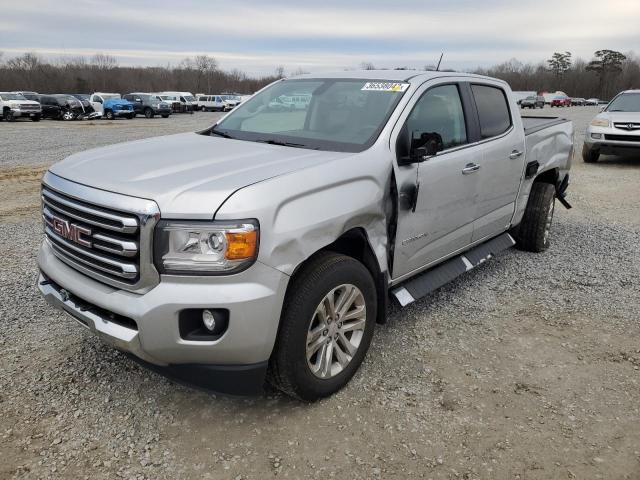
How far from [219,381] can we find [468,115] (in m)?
2.85

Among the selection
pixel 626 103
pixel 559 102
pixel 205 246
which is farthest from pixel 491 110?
pixel 559 102

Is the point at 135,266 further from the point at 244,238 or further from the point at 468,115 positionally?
the point at 468,115

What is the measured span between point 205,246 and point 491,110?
10.3 feet

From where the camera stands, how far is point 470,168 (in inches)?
154

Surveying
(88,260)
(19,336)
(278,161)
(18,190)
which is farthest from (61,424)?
(18,190)

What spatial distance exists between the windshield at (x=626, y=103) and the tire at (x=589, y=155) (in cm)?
104

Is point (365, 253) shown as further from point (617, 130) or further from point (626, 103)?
point (626, 103)

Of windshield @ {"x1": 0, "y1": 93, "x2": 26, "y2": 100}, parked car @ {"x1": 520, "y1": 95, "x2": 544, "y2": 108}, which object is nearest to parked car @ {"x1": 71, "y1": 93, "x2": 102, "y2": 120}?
windshield @ {"x1": 0, "y1": 93, "x2": 26, "y2": 100}

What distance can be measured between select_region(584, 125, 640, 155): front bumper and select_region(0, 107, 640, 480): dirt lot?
28.7ft

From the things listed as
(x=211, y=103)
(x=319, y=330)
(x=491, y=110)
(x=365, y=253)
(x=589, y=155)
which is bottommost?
(x=319, y=330)

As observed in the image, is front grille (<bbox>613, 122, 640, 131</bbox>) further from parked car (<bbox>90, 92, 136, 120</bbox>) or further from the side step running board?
parked car (<bbox>90, 92, 136, 120</bbox>)

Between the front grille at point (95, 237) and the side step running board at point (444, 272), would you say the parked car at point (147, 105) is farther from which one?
the front grille at point (95, 237)

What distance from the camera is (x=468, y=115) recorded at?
412 cm

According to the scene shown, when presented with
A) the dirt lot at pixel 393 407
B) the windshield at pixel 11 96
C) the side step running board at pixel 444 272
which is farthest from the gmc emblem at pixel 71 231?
the windshield at pixel 11 96
